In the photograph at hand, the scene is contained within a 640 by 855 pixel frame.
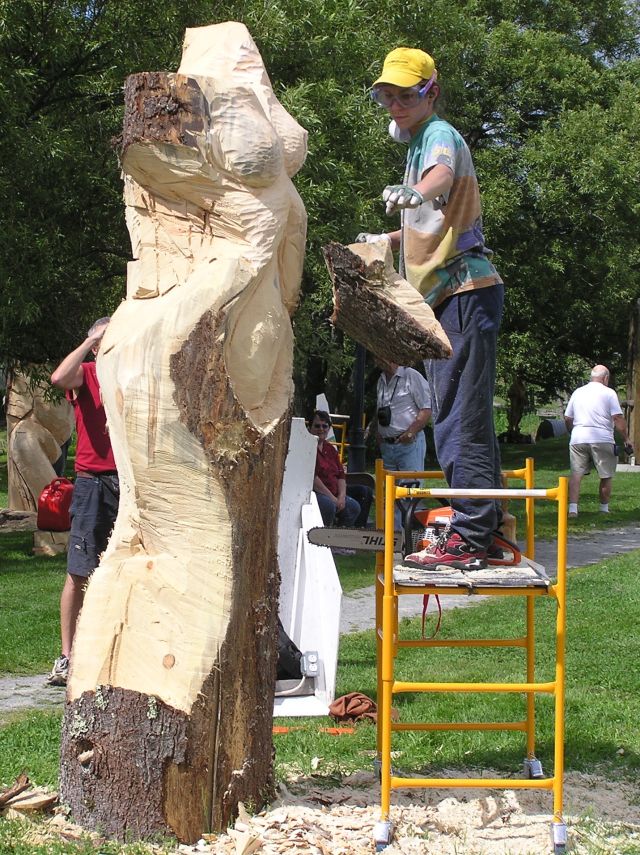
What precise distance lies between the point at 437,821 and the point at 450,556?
89cm

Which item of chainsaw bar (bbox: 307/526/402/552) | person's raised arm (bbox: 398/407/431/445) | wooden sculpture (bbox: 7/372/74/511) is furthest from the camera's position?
wooden sculpture (bbox: 7/372/74/511)

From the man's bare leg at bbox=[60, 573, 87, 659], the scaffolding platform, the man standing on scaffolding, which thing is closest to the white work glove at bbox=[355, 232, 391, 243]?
the man standing on scaffolding

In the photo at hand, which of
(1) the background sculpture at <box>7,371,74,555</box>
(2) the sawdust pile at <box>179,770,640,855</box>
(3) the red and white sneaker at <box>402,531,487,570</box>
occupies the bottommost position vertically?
(2) the sawdust pile at <box>179,770,640,855</box>

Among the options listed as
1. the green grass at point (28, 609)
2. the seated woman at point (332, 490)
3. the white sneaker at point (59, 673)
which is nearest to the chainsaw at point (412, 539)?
the white sneaker at point (59, 673)

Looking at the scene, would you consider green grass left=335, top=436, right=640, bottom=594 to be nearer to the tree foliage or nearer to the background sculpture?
the tree foliage

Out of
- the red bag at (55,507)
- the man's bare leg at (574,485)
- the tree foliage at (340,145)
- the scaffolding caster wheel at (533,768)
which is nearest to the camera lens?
the scaffolding caster wheel at (533,768)

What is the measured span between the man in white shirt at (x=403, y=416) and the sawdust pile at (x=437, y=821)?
4746 millimetres

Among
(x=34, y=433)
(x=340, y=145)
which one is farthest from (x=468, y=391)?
(x=34, y=433)

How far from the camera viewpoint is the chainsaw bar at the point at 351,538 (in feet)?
12.0

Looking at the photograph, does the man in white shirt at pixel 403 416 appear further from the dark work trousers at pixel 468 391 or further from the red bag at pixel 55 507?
the dark work trousers at pixel 468 391

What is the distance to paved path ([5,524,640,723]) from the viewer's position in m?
5.43

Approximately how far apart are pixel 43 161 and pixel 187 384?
6.38m

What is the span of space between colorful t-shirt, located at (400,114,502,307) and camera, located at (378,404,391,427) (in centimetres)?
495

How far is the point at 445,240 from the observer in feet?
12.5
